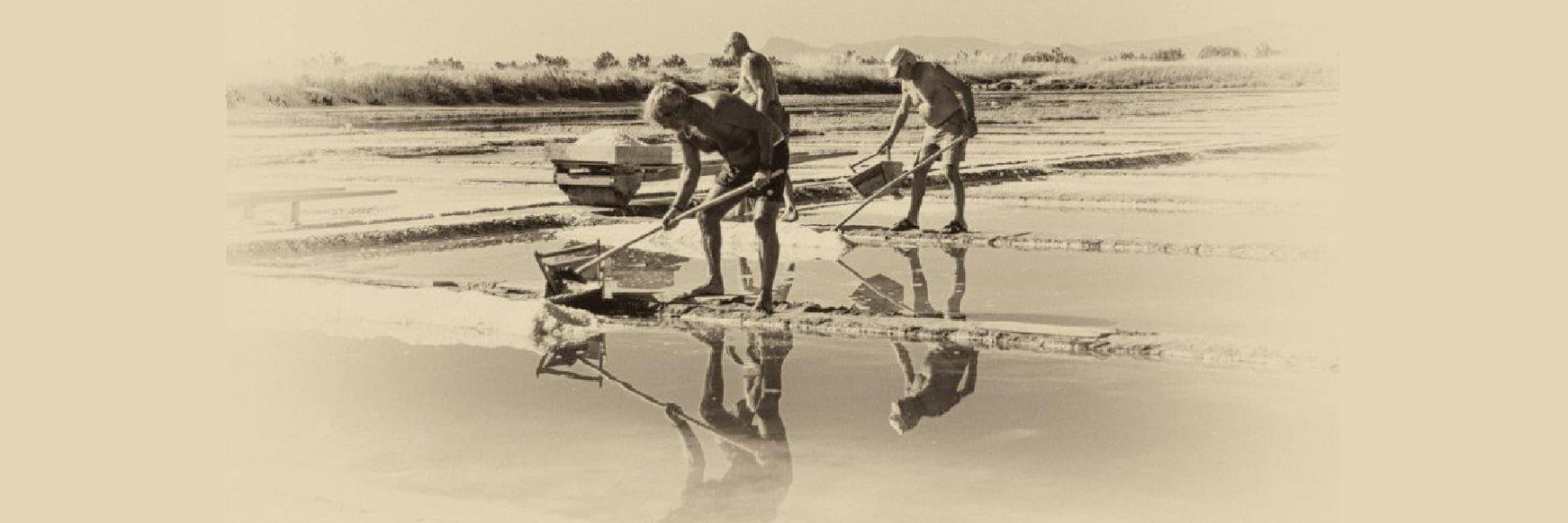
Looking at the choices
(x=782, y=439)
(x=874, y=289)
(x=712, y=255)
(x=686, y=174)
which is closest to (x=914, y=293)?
(x=874, y=289)

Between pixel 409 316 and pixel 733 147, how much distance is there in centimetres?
179

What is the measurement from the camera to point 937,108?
40.5ft

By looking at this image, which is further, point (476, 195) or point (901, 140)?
point (901, 140)

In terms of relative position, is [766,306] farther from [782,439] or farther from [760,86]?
[760,86]

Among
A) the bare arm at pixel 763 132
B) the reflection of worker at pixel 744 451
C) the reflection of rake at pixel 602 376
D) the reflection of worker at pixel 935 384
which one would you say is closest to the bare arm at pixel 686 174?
the bare arm at pixel 763 132

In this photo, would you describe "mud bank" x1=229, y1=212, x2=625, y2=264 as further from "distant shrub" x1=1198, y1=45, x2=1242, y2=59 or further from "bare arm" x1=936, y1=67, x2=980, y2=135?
"distant shrub" x1=1198, y1=45, x2=1242, y2=59

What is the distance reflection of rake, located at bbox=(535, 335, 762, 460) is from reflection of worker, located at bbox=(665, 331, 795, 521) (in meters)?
0.02

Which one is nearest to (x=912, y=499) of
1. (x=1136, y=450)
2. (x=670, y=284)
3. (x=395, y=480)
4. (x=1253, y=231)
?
(x=1136, y=450)

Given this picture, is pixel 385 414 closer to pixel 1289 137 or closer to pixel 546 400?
pixel 546 400

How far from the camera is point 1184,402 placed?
651 centimetres

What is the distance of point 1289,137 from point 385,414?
23.3 metres

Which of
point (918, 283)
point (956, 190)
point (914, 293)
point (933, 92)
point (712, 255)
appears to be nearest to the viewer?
point (712, 255)

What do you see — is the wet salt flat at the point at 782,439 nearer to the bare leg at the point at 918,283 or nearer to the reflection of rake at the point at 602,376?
the reflection of rake at the point at 602,376

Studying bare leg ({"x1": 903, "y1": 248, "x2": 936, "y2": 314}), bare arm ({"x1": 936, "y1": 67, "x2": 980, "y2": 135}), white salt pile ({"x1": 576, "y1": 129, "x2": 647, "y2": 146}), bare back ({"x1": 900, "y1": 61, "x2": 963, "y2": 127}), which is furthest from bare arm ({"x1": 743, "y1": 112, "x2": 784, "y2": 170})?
white salt pile ({"x1": 576, "y1": 129, "x2": 647, "y2": 146})
